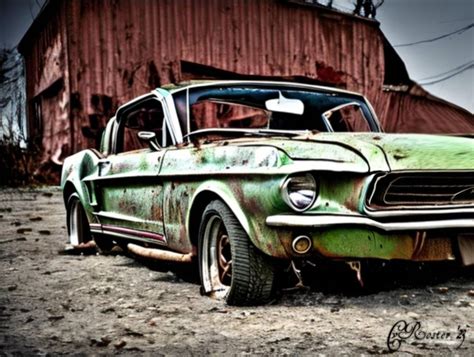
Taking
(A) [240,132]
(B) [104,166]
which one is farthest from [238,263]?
(B) [104,166]

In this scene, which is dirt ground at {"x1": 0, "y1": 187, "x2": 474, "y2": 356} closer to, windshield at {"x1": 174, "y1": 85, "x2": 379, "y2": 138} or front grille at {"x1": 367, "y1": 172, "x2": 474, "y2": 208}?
front grille at {"x1": 367, "y1": 172, "x2": 474, "y2": 208}

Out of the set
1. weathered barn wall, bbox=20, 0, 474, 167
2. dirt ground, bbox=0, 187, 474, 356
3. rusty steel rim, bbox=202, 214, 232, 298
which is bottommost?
dirt ground, bbox=0, 187, 474, 356

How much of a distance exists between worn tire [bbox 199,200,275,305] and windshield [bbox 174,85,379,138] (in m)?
0.80

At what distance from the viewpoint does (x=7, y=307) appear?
3523mm

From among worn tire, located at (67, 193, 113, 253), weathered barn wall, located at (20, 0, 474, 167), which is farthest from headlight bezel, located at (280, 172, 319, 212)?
weathered barn wall, located at (20, 0, 474, 167)

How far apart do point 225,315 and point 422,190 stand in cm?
114

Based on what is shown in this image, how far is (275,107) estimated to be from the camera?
4.34 meters

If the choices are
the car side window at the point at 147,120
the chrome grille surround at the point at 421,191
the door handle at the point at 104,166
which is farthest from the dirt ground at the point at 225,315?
the car side window at the point at 147,120

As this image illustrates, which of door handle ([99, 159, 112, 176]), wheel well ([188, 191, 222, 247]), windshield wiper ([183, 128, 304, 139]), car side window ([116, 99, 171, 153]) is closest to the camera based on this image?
wheel well ([188, 191, 222, 247])

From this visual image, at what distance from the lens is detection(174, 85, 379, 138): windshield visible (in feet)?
13.6

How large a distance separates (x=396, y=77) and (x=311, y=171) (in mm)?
13718

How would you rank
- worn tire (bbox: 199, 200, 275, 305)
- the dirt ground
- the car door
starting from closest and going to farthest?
the dirt ground < worn tire (bbox: 199, 200, 275, 305) < the car door

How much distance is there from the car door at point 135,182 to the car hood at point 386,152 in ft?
4.05

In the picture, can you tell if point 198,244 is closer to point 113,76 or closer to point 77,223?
point 77,223
